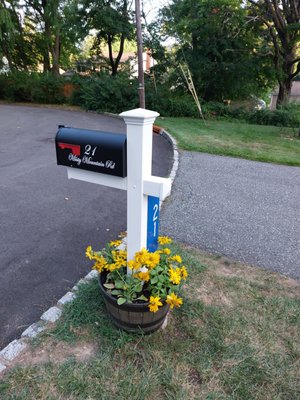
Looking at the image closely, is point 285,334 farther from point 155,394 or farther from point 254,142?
point 254,142

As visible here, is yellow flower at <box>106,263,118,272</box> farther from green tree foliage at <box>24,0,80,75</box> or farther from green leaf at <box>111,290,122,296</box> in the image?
green tree foliage at <box>24,0,80,75</box>

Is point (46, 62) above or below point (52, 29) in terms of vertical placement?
below

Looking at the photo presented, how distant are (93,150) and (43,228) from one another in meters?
1.93

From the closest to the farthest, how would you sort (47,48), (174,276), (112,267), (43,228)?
(174,276) → (112,267) → (43,228) → (47,48)

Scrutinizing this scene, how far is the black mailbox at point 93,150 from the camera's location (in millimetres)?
1657

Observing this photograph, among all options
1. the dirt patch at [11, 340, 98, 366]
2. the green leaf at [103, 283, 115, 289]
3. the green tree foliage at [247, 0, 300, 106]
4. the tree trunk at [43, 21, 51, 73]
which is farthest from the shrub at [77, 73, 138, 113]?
the dirt patch at [11, 340, 98, 366]

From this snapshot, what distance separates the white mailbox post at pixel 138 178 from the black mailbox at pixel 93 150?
47mm

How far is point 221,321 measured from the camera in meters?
2.03

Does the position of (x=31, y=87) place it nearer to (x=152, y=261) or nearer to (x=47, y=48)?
(x=47, y=48)

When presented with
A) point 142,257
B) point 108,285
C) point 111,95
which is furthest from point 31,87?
point 142,257

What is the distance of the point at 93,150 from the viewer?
5.57 feet

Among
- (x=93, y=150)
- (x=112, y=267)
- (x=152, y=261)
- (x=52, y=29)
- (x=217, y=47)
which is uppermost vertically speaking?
(x=52, y=29)

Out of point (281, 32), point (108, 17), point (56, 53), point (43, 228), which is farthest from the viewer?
point (56, 53)

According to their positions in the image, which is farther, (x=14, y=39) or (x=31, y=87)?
(x=14, y=39)
